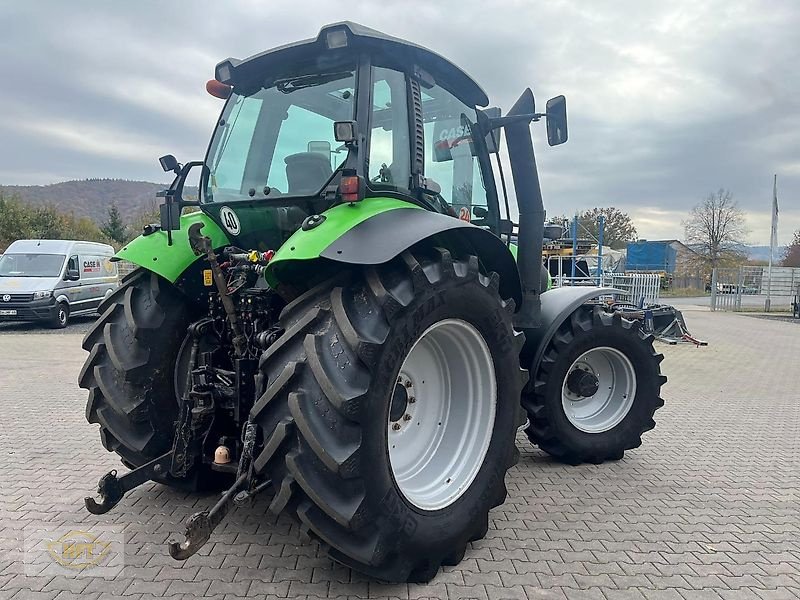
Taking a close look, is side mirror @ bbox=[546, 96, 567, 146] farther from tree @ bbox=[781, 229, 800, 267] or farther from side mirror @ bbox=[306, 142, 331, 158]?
tree @ bbox=[781, 229, 800, 267]

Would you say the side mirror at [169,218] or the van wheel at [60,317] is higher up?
the side mirror at [169,218]

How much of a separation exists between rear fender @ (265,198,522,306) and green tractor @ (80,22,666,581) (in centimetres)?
1

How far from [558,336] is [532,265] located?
56 cm

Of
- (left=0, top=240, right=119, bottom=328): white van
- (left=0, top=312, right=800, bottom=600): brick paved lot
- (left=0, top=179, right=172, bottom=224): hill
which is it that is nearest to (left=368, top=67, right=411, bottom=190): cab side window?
(left=0, top=312, right=800, bottom=600): brick paved lot

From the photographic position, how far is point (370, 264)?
239 centimetres

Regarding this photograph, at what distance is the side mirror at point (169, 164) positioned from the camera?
3.61m

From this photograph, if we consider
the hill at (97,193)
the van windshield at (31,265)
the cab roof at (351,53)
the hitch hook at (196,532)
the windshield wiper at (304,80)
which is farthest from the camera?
the hill at (97,193)

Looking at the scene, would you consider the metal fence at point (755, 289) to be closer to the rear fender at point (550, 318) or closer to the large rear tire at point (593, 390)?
the large rear tire at point (593, 390)

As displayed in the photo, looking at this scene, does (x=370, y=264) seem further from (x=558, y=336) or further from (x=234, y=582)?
(x=558, y=336)

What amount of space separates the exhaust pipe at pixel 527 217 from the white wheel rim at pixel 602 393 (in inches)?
25.1

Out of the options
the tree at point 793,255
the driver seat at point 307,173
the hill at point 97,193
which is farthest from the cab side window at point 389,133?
the hill at point 97,193

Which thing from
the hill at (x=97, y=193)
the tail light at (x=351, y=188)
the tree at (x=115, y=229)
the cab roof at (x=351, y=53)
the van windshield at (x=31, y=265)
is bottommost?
the van windshield at (x=31, y=265)

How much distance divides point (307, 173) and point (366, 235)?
760 mm

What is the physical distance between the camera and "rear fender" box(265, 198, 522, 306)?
7.82 feet
